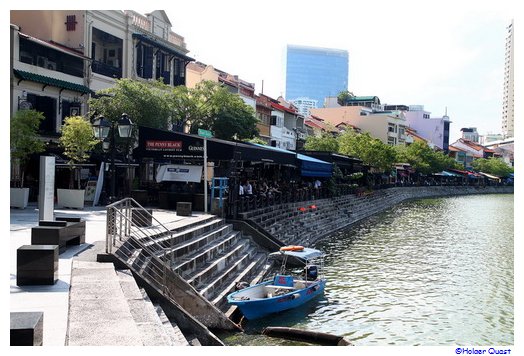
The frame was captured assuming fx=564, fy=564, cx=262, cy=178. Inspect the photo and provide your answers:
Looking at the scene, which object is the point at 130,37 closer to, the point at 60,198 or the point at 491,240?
the point at 60,198

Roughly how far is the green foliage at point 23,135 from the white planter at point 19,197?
259cm

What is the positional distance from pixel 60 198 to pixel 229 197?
6.94m

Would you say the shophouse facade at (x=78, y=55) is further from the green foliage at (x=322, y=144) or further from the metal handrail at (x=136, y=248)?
the green foliage at (x=322, y=144)

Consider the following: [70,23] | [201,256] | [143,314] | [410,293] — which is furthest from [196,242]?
[70,23]

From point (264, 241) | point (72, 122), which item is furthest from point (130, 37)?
point (264, 241)

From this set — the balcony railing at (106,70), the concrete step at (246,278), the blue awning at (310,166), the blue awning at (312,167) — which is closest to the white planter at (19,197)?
the concrete step at (246,278)

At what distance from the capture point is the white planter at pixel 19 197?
21.9 m

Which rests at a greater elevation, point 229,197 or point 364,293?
point 229,197

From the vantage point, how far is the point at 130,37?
39250 millimetres

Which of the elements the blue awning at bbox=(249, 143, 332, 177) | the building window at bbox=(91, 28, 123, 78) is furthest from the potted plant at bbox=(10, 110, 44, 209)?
the blue awning at bbox=(249, 143, 332, 177)

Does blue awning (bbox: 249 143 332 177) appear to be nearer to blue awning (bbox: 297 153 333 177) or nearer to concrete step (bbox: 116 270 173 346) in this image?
blue awning (bbox: 297 153 333 177)

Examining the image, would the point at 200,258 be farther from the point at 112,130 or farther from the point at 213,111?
the point at 213,111

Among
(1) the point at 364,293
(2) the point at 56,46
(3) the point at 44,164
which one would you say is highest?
(2) the point at 56,46

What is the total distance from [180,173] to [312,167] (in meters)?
12.2
